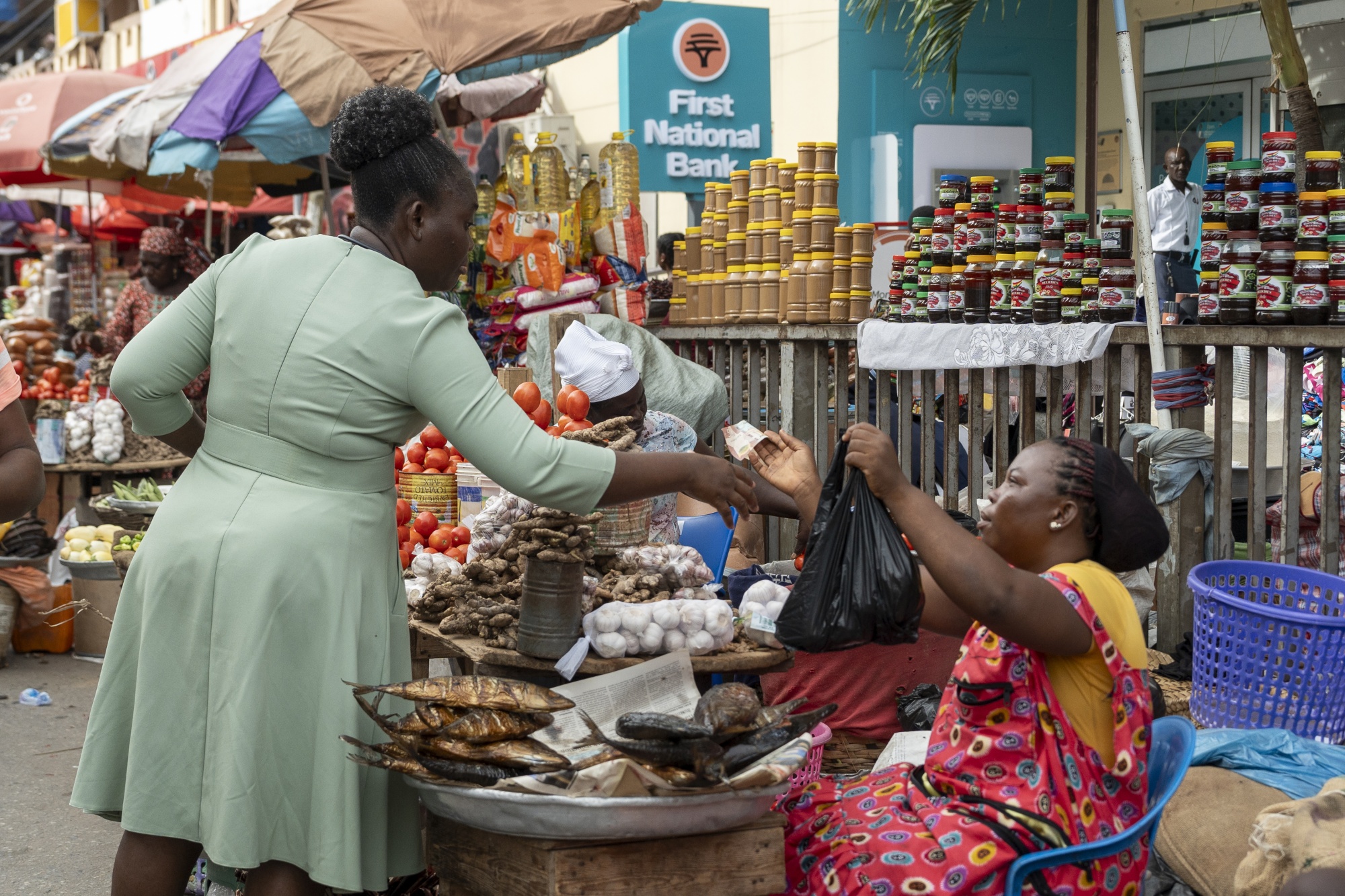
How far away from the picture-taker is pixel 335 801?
241 cm

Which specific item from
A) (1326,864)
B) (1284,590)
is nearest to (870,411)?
(1284,590)

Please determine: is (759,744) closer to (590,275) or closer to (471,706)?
(471,706)

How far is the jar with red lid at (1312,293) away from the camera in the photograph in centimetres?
409

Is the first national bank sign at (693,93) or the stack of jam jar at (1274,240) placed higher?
the first national bank sign at (693,93)

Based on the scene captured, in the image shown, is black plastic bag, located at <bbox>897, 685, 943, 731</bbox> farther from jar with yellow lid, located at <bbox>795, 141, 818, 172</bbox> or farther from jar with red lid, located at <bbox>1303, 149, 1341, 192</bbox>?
jar with yellow lid, located at <bbox>795, 141, 818, 172</bbox>

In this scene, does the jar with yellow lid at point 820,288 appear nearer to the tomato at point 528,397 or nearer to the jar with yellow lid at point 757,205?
the jar with yellow lid at point 757,205

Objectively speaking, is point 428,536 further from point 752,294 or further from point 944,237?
point 752,294

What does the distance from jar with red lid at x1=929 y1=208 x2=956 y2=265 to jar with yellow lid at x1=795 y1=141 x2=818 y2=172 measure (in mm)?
1012

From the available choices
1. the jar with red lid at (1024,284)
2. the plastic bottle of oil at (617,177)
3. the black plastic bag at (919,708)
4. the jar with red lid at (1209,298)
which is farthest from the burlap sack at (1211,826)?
the plastic bottle of oil at (617,177)

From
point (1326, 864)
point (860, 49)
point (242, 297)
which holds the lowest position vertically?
point (1326, 864)

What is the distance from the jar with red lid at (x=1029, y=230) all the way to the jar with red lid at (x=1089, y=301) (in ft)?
0.79

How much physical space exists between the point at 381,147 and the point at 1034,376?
329 centimetres

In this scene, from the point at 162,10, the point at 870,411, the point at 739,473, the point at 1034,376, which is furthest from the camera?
the point at 162,10

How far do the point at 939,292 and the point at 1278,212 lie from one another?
1.50 meters
